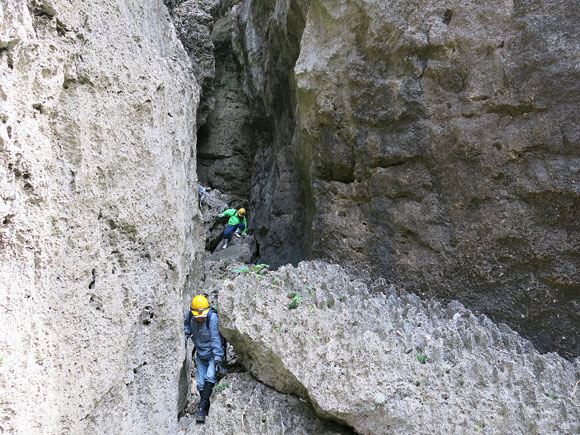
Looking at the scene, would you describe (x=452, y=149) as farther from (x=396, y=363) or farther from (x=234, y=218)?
(x=234, y=218)

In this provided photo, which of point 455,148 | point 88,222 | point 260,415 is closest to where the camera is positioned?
point 88,222

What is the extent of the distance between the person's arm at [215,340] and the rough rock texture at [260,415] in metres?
0.48

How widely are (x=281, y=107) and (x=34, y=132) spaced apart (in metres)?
7.69

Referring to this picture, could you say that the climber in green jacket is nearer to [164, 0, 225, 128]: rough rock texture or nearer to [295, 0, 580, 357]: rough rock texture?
[164, 0, 225, 128]: rough rock texture

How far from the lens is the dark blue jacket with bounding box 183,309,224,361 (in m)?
5.81

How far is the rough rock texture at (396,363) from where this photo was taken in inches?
162

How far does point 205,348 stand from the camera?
5.94m

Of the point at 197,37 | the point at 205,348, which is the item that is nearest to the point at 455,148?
the point at 205,348

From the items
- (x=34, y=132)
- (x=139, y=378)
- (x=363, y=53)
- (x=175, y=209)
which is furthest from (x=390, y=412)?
(x=363, y=53)

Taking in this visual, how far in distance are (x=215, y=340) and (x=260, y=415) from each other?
3.86 feet

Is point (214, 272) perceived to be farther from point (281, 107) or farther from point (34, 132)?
point (34, 132)

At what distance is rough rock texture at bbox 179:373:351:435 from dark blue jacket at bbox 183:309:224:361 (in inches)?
21.4

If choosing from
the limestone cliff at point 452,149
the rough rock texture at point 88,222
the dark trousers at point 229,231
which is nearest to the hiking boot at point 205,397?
the rough rock texture at point 88,222

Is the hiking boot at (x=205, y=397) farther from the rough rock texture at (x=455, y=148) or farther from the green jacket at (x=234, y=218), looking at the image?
the green jacket at (x=234, y=218)
